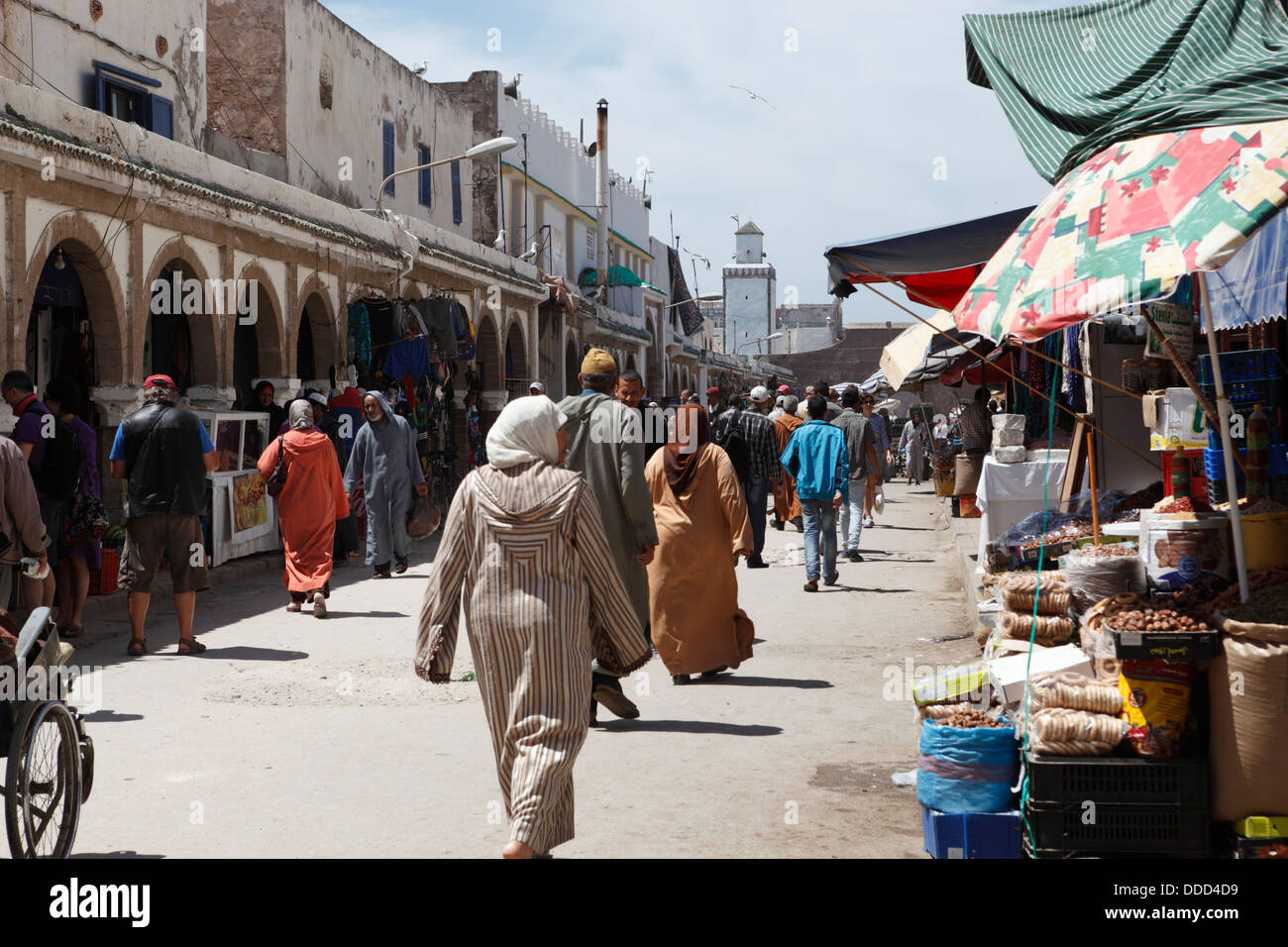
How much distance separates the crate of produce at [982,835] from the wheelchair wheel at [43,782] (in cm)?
287

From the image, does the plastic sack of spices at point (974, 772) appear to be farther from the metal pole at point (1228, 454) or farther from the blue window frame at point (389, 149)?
the blue window frame at point (389, 149)

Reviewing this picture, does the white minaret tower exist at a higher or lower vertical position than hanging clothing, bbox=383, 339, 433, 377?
higher

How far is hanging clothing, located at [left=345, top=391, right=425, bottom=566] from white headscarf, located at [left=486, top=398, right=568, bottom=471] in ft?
28.2

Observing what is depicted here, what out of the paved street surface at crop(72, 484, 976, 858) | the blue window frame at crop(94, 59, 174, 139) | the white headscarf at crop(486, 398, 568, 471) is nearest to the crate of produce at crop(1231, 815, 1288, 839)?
the paved street surface at crop(72, 484, 976, 858)

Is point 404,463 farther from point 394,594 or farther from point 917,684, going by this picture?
point 917,684

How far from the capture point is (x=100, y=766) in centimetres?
591

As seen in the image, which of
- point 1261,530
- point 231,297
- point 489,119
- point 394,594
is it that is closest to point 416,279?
point 231,297

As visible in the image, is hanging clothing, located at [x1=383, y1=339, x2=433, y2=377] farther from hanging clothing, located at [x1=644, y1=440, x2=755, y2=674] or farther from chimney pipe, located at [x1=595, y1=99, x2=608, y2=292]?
chimney pipe, located at [x1=595, y1=99, x2=608, y2=292]

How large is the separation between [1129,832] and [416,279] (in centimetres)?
1868

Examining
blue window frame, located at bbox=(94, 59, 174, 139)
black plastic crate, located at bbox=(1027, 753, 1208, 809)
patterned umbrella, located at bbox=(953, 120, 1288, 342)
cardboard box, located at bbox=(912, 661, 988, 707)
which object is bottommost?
black plastic crate, located at bbox=(1027, 753, 1208, 809)

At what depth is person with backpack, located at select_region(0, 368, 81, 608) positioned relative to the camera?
8867 millimetres

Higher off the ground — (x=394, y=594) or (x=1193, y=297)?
(x=1193, y=297)

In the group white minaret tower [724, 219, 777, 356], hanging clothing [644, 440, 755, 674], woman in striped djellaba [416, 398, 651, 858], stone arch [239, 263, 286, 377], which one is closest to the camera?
woman in striped djellaba [416, 398, 651, 858]

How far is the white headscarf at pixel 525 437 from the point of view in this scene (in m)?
4.25
